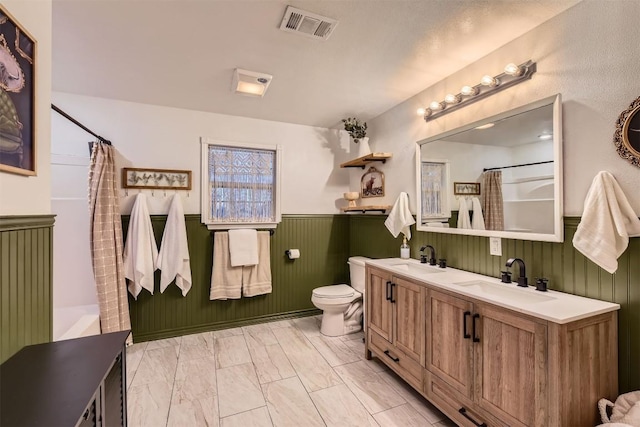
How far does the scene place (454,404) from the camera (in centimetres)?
166

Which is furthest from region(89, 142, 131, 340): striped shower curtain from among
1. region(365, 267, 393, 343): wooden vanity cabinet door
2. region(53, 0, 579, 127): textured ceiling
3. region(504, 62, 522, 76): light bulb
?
region(504, 62, 522, 76): light bulb

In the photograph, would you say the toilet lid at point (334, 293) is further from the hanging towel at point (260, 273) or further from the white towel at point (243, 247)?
the white towel at point (243, 247)

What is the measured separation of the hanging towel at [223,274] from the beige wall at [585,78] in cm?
271

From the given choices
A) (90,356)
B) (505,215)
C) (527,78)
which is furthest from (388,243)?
(90,356)

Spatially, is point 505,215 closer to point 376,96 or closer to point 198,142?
point 376,96

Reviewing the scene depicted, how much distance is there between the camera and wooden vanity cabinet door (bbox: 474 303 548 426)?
1.25 meters

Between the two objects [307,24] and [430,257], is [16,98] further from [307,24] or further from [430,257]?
[430,257]

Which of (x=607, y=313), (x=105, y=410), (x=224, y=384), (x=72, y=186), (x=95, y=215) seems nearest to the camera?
(x=105, y=410)

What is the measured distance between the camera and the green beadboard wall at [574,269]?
52.9 inches

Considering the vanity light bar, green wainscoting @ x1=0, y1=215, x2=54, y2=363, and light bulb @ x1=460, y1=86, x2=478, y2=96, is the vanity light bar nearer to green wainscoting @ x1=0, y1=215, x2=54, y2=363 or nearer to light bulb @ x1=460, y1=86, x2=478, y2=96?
light bulb @ x1=460, y1=86, x2=478, y2=96

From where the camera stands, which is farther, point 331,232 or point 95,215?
point 331,232

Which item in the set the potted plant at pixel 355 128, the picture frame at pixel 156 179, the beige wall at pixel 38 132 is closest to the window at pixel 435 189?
the potted plant at pixel 355 128

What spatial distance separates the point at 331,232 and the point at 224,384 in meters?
2.06

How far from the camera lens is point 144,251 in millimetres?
2686
